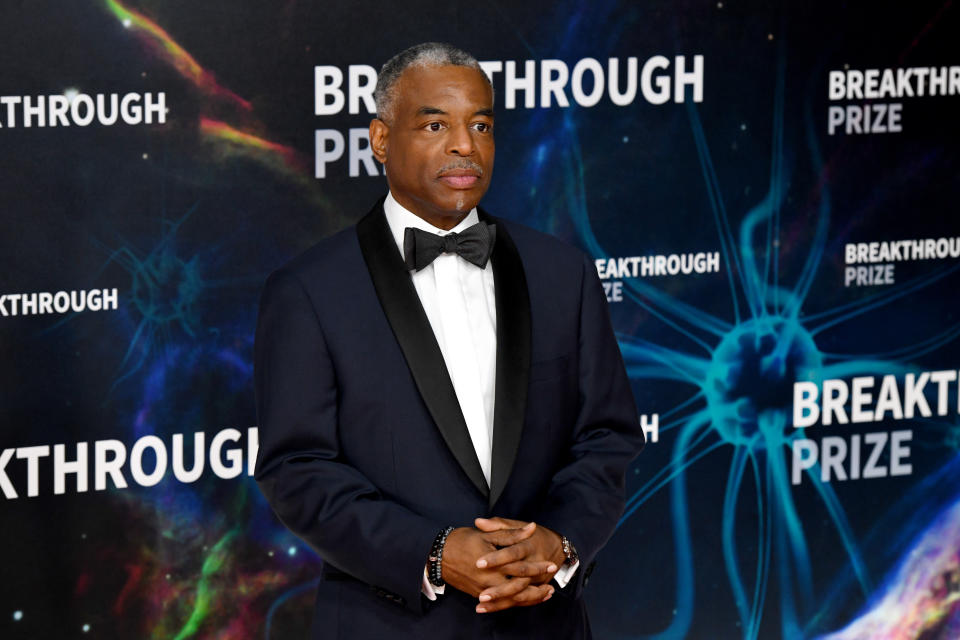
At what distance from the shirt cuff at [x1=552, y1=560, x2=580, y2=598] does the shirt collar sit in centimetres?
57

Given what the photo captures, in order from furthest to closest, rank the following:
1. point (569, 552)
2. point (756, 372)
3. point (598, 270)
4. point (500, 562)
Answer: point (756, 372) < point (598, 270) < point (569, 552) < point (500, 562)

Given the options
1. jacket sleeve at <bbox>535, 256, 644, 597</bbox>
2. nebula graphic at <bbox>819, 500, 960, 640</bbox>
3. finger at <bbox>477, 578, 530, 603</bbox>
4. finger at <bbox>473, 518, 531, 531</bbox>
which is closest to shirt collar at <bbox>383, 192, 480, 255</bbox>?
jacket sleeve at <bbox>535, 256, 644, 597</bbox>

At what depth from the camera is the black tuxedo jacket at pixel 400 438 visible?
93.4 inches

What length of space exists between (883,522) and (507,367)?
2208mm

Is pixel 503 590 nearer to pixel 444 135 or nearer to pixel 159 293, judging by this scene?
pixel 444 135

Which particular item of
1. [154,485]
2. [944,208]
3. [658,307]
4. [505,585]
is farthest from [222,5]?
[944,208]

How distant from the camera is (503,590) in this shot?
2.31 metres

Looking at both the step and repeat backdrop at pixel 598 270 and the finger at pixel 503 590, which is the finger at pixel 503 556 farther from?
the step and repeat backdrop at pixel 598 270

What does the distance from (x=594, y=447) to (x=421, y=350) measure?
13.8 inches

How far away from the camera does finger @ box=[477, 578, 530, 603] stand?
7.55 ft

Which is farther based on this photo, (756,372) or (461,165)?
(756,372)

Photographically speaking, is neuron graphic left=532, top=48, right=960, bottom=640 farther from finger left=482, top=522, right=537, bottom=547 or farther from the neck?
finger left=482, top=522, right=537, bottom=547

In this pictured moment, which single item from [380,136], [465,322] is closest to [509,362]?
[465,322]

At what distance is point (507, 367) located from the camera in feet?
8.10
